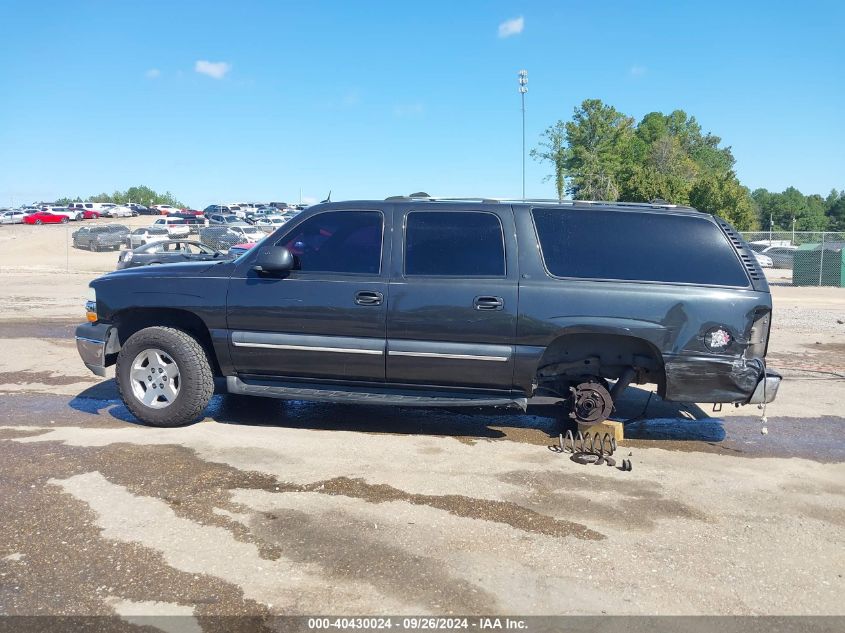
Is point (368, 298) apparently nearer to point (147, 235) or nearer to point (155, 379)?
point (155, 379)

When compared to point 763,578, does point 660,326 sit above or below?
above

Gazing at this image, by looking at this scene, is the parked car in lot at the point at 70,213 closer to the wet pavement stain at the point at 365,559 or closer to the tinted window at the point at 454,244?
the tinted window at the point at 454,244

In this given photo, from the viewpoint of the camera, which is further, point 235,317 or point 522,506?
point 235,317

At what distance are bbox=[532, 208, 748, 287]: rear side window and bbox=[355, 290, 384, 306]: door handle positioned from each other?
128 cm

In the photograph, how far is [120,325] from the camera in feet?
20.5

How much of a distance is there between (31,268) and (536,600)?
109ft

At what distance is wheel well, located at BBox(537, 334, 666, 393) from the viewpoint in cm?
549

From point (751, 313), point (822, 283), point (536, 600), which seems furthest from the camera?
point (822, 283)

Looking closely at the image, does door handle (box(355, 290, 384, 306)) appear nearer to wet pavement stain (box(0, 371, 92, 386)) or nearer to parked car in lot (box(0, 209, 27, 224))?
wet pavement stain (box(0, 371, 92, 386))

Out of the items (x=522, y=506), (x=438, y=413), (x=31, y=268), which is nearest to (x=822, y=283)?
(x=438, y=413)

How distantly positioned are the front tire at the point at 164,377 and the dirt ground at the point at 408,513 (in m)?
0.19

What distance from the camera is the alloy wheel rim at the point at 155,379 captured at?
596 centimetres

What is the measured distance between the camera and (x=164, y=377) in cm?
600

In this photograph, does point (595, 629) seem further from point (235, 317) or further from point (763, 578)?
point (235, 317)
